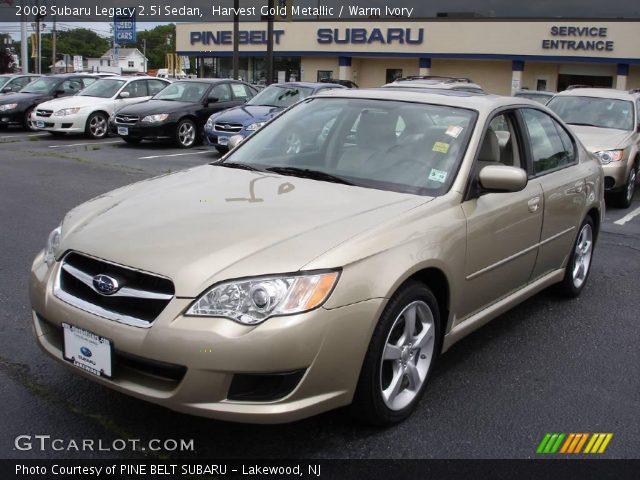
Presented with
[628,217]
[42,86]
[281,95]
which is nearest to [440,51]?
[42,86]

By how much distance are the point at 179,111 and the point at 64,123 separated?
9.89 ft

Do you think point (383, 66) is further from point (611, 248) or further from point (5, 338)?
point (5, 338)

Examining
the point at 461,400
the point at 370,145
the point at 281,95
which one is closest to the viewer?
the point at 461,400

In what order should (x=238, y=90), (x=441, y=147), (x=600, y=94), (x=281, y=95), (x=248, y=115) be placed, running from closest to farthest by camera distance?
(x=441, y=147) < (x=600, y=94) < (x=248, y=115) < (x=281, y=95) < (x=238, y=90)

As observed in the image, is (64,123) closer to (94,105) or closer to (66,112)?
(66,112)

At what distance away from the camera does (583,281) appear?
18.2 feet

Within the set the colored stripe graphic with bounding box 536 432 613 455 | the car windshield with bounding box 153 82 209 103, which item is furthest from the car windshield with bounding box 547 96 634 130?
the colored stripe graphic with bounding box 536 432 613 455

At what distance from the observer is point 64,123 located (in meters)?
15.8

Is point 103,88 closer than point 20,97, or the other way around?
point 103,88

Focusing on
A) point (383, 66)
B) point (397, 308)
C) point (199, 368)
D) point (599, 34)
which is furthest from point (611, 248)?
point (383, 66)

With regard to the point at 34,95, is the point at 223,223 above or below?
below

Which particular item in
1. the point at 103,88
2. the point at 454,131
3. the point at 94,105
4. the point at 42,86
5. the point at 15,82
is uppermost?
the point at 15,82

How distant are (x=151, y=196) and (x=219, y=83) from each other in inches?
505

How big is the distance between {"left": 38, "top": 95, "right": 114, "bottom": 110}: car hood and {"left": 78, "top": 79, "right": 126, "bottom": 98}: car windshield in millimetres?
251
